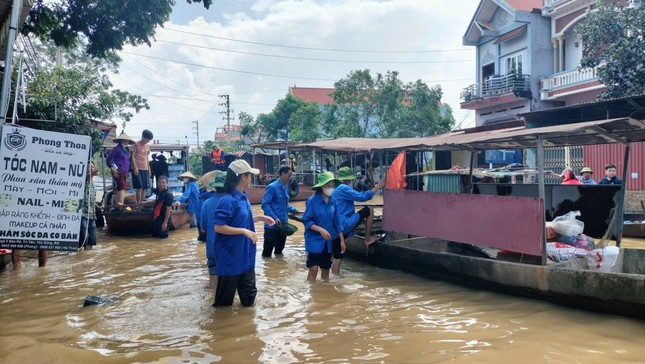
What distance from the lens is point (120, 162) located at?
1197 centimetres

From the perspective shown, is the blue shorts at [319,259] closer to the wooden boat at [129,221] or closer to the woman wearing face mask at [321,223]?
the woman wearing face mask at [321,223]

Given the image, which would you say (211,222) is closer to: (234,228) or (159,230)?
(234,228)

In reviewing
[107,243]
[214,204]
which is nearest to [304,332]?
[214,204]

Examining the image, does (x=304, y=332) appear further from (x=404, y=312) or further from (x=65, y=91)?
(x=65, y=91)

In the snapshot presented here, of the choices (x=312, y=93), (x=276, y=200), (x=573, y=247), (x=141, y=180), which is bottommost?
(x=573, y=247)

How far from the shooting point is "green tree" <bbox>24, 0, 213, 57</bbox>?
9.37 metres

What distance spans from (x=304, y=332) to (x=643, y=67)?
13.3 m

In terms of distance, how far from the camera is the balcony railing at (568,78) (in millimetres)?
19828

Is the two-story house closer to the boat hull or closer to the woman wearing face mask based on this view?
the boat hull

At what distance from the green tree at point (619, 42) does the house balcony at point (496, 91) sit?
7882 millimetres

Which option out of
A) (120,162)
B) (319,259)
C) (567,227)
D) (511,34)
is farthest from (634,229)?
(511,34)

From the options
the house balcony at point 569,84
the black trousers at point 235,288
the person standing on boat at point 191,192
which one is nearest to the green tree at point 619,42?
the house balcony at point 569,84

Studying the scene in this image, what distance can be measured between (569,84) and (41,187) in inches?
817

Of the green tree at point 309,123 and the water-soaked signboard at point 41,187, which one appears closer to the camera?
the water-soaked signboard at point 41,187
